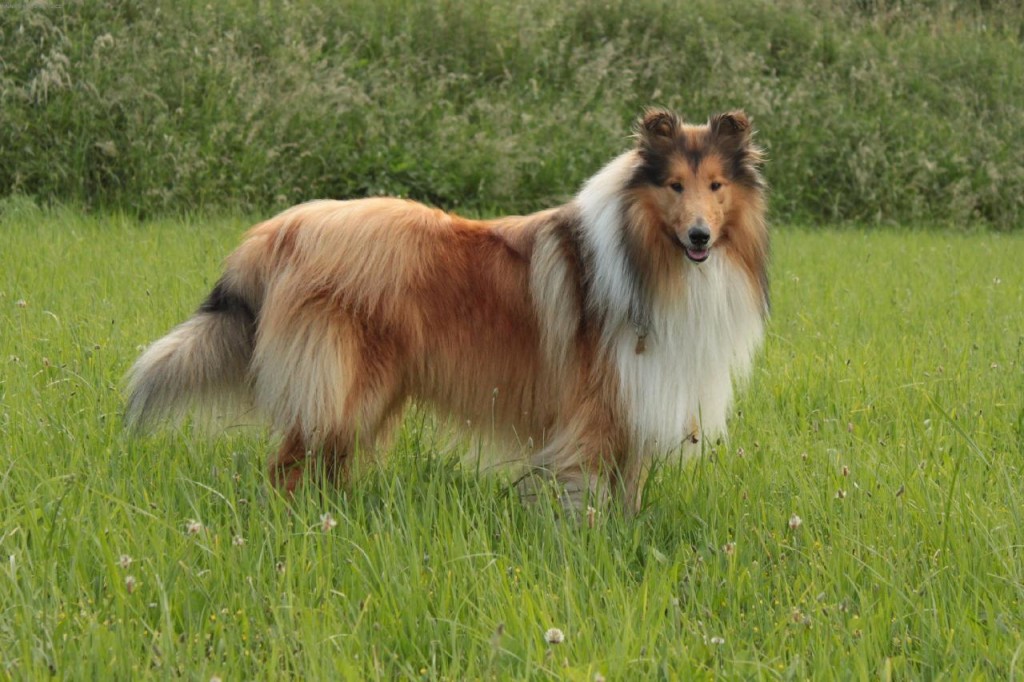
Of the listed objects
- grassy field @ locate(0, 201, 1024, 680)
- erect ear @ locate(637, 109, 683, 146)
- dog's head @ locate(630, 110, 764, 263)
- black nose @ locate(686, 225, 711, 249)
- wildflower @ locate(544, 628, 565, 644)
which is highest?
erect ear @ locate(637, 109, 683, 146)

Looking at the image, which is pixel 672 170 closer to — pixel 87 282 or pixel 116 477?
pixel 116 477

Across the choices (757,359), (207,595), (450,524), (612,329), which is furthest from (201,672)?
(757,359)

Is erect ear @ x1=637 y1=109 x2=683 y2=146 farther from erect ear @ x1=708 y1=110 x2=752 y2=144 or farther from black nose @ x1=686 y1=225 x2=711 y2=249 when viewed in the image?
black nose @ x1=686 y1=225 x2=711 y2=249

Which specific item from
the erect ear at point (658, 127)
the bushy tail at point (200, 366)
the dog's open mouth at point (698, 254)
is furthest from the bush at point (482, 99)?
the dog's open mouth at point (698, 254)

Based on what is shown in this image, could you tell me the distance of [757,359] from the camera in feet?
19.8

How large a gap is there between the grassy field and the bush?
16.7 feet

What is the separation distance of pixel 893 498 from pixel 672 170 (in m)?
1.36

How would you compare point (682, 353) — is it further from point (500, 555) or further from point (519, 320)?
point (500, 555)

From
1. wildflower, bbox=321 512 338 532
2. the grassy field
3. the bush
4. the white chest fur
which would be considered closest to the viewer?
the grassy field

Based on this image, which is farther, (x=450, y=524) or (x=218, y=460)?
(x=218, y=460)

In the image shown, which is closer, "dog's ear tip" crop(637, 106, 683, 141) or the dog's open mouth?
the dog's open mouth

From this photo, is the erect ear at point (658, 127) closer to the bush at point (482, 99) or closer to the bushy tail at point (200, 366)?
the bushy tail at point (200, 366)

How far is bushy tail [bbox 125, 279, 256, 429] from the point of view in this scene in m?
3.91

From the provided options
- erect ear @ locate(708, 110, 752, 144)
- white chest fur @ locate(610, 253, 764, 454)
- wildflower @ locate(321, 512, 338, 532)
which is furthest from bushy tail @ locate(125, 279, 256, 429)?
erect ear @ locate(708, 110, 752, 144)
